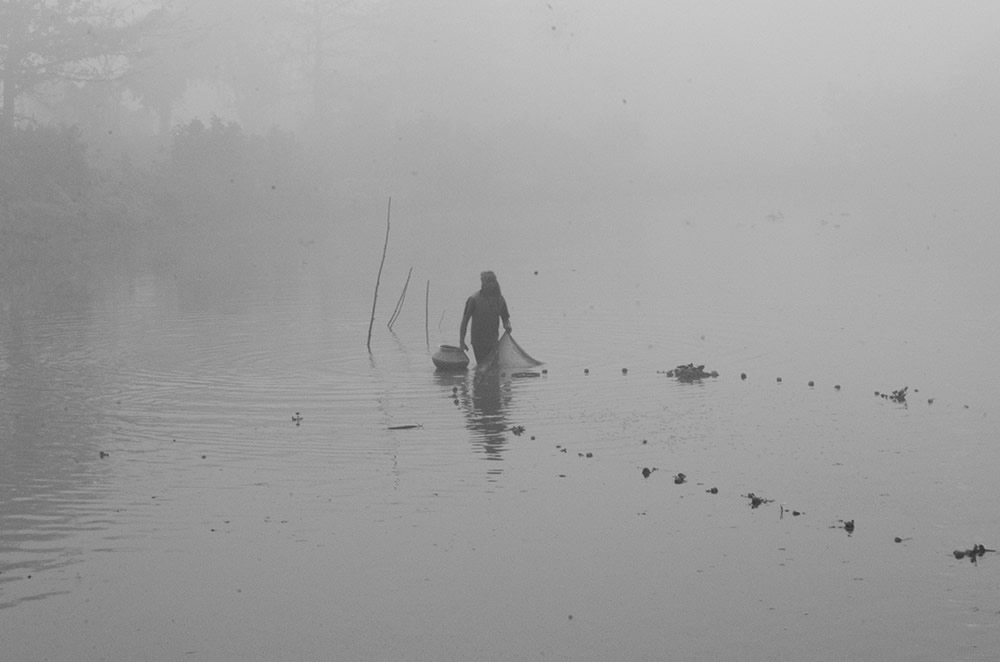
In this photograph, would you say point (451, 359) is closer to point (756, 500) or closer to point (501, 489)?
point (501, 489)

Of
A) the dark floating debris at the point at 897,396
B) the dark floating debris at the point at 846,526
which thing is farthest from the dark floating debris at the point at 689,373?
the dark floating debris at the point at 846,526

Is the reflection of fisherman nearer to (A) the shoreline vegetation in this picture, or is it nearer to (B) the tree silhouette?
(A) the shoreline vegetation

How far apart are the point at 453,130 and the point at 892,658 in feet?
261

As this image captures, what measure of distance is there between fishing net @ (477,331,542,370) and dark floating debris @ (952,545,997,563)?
10.00 metres

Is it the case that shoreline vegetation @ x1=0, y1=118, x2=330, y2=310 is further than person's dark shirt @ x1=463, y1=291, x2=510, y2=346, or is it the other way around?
shoreline vegetation @ x1=0, y1=118, x2=330, y2=310

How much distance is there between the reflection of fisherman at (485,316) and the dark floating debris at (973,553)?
391 inches

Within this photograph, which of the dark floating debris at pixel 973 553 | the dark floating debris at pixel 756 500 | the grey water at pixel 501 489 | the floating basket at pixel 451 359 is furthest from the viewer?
the floating basket at pixel 451 359

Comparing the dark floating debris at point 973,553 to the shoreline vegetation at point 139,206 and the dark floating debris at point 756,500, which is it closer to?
the dark floating debris at point 756,500

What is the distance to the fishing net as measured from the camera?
20.2 m

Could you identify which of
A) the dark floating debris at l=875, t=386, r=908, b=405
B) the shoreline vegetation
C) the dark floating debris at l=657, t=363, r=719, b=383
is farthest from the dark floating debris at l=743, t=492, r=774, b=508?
the shoreline vegetation

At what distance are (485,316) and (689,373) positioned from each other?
3.12 meters

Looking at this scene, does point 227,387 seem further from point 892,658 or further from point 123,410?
point 892,658

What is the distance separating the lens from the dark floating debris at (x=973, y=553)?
35.4 feet

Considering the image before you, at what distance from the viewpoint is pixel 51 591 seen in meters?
10.4
